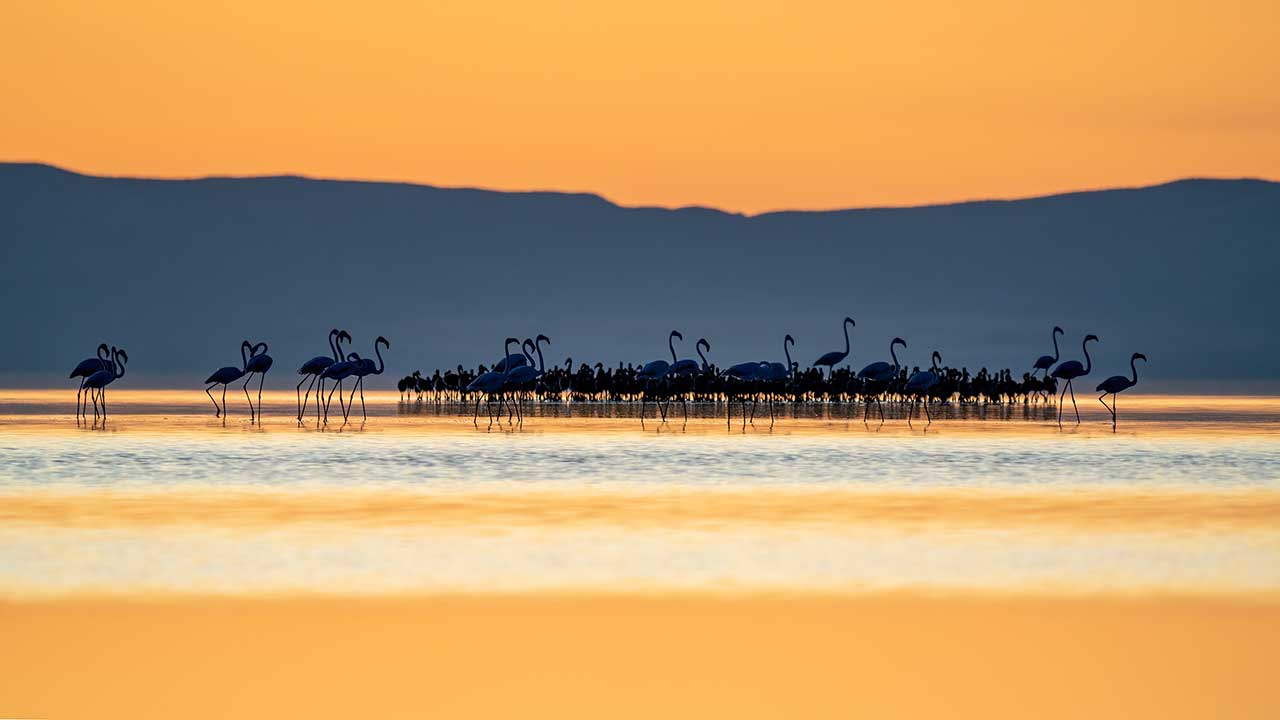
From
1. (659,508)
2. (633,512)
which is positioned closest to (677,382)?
(659,508)

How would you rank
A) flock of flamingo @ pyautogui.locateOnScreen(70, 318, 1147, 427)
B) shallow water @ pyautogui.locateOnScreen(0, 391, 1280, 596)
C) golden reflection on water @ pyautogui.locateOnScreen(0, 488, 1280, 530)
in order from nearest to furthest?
shallow water @ pyautogui.locateOnScreen(0, 391, 1280, 596) < golden reflection on water @ pyautogui.locateOnScreen(0, 488, 1280, 530) < flock of flamingo @ pyautogui.locateOnScreen(70, 318, 1147, 427)

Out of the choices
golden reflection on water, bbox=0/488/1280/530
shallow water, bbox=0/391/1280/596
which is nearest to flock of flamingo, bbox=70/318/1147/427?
shallow water, bbox=0/391/1280/596

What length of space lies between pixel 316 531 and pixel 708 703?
20.9ft

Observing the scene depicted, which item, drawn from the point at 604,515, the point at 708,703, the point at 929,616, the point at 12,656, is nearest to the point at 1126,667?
the point at 929,616

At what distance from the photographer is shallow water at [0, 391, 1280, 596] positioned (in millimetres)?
11062

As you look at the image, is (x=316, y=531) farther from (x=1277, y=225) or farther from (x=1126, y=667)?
(x=1277, y=225)

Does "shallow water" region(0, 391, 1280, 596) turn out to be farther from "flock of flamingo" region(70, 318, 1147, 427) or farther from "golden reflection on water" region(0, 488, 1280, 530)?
"flock of flamingo" region(70, 318, 1147, 427)

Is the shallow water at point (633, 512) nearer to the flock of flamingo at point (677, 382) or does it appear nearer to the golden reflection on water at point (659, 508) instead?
the golden reflection on water at point (659, 508)

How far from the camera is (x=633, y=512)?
1495 cm

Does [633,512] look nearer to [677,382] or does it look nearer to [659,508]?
[659,508]

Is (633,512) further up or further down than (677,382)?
further down

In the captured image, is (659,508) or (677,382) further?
(677,382)

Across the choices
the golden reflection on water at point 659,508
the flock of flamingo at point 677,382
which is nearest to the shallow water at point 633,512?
the golden reflection on water at point 659,508

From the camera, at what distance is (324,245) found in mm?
190125
